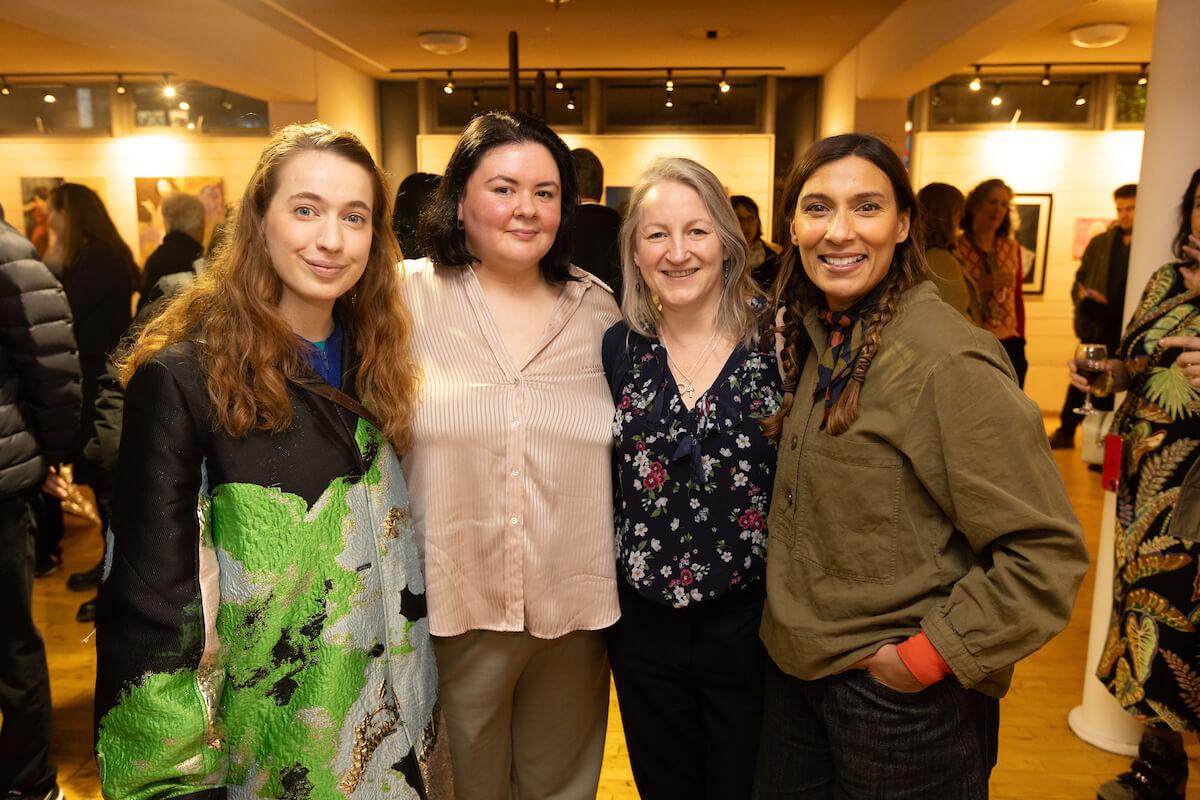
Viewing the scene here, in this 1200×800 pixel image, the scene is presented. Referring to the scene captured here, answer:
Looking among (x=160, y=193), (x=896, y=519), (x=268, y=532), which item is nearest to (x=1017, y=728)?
(x=896, y=519)

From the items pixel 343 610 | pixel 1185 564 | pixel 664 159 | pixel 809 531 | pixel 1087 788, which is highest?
pixel 664 159

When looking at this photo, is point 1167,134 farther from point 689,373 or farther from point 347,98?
point 347,98

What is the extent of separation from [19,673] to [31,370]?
2.98 ft

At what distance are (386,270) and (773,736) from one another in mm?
1214

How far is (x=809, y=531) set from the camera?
→ 1.56 metres

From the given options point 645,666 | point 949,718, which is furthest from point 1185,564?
point 645,666

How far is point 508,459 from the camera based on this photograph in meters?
1.79

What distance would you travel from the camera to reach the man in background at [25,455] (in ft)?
8.13

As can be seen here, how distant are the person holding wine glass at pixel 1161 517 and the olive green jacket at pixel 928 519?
3.69 feet

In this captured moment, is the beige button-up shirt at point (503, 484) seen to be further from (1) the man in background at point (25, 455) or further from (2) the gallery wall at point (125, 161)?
(2) the gallery wall at point (125, 161)

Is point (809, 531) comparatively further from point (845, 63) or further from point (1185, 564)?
point (845, 63)

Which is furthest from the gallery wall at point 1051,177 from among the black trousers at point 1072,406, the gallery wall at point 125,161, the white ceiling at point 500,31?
the gallery wall at point 125,161

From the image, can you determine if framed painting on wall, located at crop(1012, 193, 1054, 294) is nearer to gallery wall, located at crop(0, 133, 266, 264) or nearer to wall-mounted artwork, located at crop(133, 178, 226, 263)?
gallery wall, located at crop(0, 133, 266, 264)

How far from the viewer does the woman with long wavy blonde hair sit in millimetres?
1296
